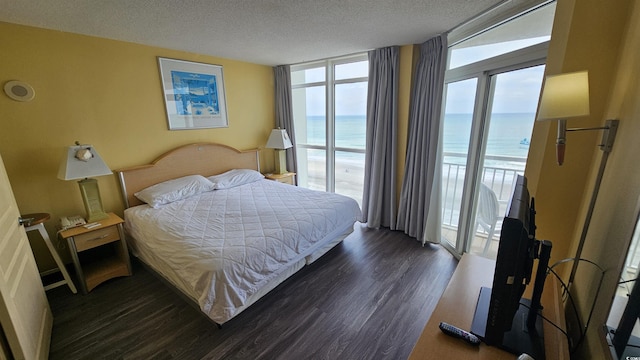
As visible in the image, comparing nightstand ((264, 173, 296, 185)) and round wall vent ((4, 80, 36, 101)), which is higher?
round wall vent ((4, 80, 36, 101))

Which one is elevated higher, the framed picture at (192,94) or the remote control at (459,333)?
the framed picture at (192,94)

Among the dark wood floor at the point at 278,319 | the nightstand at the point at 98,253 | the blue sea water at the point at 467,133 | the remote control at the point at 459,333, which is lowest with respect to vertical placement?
the dark wood floor at the point at 278,319

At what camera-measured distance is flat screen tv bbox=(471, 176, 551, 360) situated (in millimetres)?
892

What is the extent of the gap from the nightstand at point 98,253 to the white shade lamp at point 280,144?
2293mm

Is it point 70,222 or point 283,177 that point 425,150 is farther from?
point 70,222

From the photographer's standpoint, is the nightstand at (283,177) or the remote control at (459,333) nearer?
the remote control at (459,333)

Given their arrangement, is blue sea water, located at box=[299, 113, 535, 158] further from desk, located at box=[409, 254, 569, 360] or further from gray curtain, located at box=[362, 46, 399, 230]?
desk, located at box=[409, 254, 569, 360]

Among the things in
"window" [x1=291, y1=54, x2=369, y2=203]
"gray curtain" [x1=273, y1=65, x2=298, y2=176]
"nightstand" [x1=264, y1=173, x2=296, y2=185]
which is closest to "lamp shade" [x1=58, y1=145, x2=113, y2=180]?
"nightstand" [x1=264, y1=173, x2=296, y2=185]

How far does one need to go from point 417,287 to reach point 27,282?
9.83 feet

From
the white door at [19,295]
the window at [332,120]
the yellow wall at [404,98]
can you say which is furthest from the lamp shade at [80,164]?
the yellow wall at [404,98]

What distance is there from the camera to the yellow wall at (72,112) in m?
2.24

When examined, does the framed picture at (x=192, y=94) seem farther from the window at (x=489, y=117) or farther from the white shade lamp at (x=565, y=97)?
the white shade lamp at (x=565, y=97)

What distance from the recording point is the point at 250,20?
7.23 feet

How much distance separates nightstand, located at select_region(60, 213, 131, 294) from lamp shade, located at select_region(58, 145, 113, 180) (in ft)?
1.58
